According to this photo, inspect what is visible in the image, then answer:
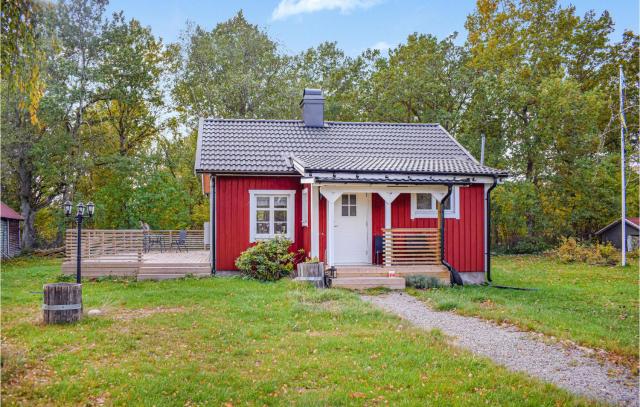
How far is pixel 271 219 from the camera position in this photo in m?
15.1

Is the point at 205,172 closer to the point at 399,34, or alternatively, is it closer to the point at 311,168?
the point at 311,168

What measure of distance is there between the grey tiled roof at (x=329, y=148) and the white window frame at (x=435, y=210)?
84 centimetres

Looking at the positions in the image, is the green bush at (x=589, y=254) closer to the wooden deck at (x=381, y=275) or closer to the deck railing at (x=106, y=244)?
the wooden deck at (x=381, y=275)

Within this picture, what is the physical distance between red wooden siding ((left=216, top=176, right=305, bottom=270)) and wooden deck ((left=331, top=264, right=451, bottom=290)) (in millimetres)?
3028

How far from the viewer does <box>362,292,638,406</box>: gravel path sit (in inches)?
214

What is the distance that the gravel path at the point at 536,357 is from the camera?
5441 mm

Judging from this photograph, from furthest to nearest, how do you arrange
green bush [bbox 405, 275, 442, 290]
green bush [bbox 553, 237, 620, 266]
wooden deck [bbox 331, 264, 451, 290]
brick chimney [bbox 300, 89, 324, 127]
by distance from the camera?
1. green bush [bbox 553, 237, 620, 266]
2. brick chimney [bbox 300, 89, 324, 127]
3. green bush [bbox 405, 275, 442, 290]
4. wooden deck [bbox 331, 264, 451, 290]

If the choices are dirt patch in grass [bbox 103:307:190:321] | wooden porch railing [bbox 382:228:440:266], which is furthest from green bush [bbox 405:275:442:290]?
dirt patch in grass [bbox 103:307:190:321]

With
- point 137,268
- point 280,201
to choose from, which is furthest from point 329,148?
point 137,268

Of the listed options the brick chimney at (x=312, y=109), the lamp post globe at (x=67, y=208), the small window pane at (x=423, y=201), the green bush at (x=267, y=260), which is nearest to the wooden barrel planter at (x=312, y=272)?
the green bush at (x=267, y=260)

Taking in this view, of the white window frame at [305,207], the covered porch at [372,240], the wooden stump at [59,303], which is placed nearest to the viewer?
the wooden stump at [59,303]

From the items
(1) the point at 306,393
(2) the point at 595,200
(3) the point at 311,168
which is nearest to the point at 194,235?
(3) the point at 311,168

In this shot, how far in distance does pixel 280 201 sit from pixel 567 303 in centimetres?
786

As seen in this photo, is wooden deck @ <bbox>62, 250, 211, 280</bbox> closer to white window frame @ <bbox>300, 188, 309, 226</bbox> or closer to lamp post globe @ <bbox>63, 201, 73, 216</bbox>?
lamp post globe @ <bbox>63, 201, 73, 216</bbox>
